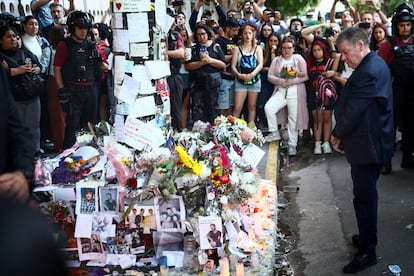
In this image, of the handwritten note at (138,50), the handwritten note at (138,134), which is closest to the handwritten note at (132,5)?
the handwritten note at (138,50)

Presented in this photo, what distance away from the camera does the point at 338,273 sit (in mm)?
4930

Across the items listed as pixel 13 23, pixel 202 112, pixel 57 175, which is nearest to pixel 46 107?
pixel 13 23

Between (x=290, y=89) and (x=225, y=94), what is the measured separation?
108cm

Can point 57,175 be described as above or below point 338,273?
above

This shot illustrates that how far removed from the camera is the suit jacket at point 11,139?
2.85m

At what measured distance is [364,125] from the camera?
4707mm

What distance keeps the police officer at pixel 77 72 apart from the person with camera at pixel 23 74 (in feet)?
1.06

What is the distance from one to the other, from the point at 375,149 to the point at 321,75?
406cm

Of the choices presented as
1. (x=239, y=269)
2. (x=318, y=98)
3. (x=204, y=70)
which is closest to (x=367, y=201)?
(x=239, y=269)

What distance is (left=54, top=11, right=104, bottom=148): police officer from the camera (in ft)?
24.5

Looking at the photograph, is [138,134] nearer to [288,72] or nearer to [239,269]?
[239,269]

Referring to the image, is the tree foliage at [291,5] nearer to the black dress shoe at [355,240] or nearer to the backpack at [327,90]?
the backpack at [327,90]

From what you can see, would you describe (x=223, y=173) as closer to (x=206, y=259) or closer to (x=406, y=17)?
(x=206, y=259)

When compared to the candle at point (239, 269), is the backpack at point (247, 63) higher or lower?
higher
